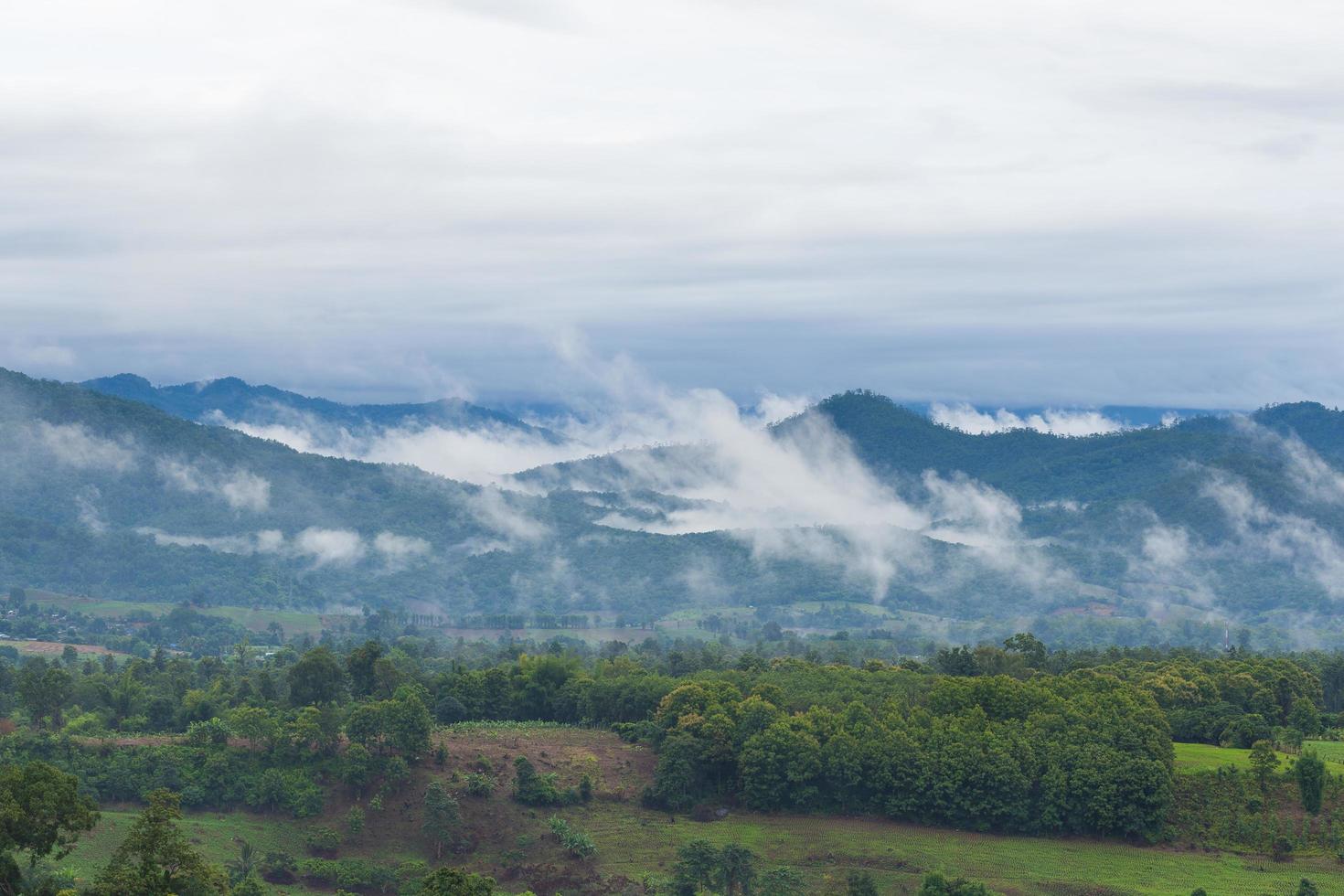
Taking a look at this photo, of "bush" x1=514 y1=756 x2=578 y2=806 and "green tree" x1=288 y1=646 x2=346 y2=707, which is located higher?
"green tree" x1=288 y1=646 x2=346 y2=707

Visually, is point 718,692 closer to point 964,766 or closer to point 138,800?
point 964,766

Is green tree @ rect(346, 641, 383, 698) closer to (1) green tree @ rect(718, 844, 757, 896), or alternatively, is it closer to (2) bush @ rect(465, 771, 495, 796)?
(2) bush @ rect(465, 771, 495, 796)

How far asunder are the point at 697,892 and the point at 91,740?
4609 cm

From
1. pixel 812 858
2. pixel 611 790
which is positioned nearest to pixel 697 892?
pixel 812 858

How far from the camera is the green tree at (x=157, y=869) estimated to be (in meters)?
54.5

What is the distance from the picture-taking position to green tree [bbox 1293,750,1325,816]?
311 ft

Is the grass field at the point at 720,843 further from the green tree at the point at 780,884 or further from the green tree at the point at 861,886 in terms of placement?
the green tree at the point at 780,884

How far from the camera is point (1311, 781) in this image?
94812mm

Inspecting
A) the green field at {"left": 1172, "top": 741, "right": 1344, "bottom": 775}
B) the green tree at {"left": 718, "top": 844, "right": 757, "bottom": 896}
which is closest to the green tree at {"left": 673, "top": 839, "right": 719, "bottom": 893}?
the green tree at {"left": 718, "top": 844, "right": 757, "bottom": 896}

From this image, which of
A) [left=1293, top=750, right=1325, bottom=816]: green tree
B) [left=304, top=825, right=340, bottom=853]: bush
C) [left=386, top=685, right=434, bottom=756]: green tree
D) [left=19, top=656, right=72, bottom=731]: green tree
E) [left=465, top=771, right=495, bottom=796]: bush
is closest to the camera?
[left=1293, top=750, right=1325, bottom=816]: green tree

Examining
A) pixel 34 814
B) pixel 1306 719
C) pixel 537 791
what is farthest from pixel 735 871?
pixel 1306 719

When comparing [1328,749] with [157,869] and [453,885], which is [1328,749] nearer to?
[453,885]

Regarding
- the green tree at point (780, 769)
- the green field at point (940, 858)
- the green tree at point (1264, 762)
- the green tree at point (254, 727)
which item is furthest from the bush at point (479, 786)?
the green tree at point (1264, 762)

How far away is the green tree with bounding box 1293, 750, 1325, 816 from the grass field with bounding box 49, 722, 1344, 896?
15.2 feet
